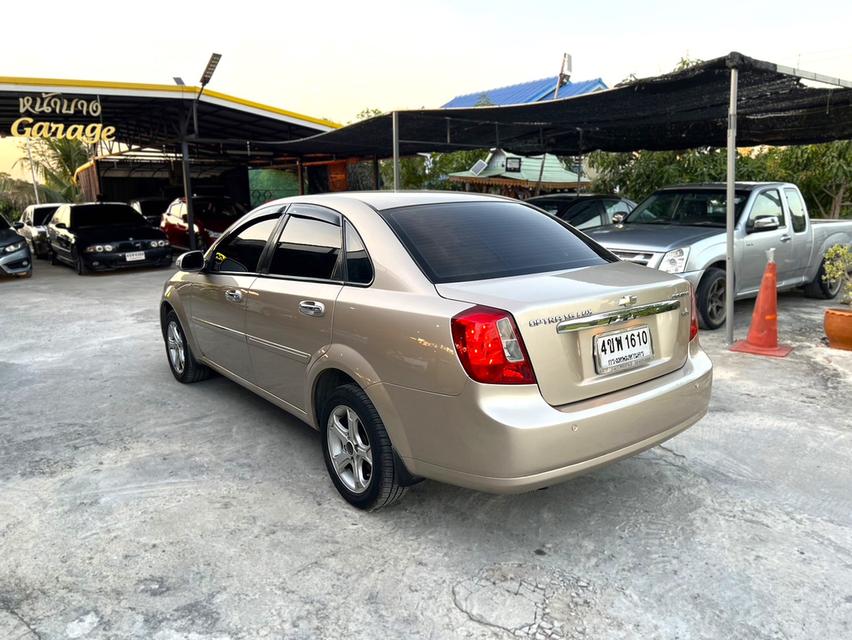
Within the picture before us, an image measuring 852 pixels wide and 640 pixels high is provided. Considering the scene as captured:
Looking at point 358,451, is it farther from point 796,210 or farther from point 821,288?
point 821,288

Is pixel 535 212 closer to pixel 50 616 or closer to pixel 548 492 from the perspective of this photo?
pixel 548 492

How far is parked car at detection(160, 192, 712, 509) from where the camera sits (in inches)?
100

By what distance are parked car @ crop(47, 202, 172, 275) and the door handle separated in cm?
1136

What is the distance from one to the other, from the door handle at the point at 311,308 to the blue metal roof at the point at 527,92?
18.1 metres

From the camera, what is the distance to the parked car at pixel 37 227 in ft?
57.0

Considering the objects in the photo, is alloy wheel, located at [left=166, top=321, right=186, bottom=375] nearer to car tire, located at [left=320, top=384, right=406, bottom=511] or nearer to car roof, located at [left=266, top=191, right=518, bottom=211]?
car roof, located at [left=266, top=191, right=518, bottom=211]

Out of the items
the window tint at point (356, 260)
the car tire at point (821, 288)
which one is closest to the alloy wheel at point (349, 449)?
the window tint at point (356, 260)

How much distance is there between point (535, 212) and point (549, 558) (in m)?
1.97

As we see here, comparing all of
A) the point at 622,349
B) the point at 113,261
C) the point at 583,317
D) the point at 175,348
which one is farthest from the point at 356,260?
the point at 113,261

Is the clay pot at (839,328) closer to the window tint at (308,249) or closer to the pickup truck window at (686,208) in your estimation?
the pickup truck window at (686,208)

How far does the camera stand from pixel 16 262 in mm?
12648

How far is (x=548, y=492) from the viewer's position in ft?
11.1

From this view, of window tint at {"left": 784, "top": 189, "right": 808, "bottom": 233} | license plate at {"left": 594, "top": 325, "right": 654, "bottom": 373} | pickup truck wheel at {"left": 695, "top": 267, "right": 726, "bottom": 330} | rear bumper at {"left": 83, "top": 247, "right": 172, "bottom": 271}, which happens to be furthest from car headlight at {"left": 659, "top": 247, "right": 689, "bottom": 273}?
rear bumper at {"left": 83, "top": 247, "right": 172, "bottom": 271}

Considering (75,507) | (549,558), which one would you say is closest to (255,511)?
(75,507)
